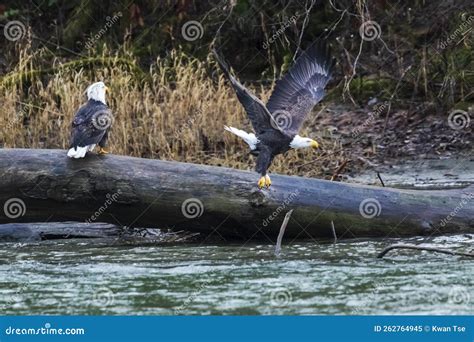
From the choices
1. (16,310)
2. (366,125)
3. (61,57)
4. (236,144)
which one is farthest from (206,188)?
(61,57)

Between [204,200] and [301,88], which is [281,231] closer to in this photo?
[204,200]

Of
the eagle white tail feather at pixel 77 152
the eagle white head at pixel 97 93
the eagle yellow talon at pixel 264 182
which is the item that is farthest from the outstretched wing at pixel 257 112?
the eagle white tail feather at pixel 77 152

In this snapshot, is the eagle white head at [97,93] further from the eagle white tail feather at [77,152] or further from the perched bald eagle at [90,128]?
the eagle white tail feather at [77,152]

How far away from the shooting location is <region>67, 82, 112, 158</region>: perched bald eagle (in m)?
8.87

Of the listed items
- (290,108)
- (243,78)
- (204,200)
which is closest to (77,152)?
(204,200)

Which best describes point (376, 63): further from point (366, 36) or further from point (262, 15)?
point (262, 15)

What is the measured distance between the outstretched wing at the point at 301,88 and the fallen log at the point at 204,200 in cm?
131

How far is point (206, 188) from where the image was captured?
342 inches

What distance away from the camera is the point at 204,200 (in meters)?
8.69

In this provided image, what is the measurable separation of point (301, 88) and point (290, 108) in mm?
222

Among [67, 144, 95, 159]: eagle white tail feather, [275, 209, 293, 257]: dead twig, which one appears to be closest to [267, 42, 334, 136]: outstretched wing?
[275, 209, 293, 257]: dead twig

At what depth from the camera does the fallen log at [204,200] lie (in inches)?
340

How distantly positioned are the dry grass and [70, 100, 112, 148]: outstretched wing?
2.54 m

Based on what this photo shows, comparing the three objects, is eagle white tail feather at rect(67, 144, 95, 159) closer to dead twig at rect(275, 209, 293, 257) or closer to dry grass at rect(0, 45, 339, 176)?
dead twig at rect(275, 209, 293, 257)
